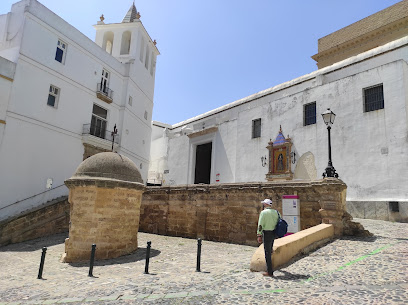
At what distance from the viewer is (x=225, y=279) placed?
18.4 ft

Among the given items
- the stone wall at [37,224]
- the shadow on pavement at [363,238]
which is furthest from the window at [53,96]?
the shadow on pavement at [363,238]

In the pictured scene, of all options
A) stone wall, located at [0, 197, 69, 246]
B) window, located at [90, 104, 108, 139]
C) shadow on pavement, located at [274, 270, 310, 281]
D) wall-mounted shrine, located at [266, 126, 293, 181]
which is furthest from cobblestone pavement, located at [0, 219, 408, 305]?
window, located at [90, 104, 108, 139]

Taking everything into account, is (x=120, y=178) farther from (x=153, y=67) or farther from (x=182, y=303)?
(x=153, y=67)

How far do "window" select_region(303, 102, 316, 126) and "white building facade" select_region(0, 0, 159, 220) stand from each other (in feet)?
35.2

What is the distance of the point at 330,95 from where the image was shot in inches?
637

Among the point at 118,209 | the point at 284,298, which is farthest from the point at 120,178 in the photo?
the point at 284,298

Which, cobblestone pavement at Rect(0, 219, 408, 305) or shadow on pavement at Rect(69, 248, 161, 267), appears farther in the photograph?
shadow on pavement at Rect(69, 248, 161, 267)

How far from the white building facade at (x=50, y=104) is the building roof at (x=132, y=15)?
4.12 metres

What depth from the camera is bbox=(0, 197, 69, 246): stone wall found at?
12.5m

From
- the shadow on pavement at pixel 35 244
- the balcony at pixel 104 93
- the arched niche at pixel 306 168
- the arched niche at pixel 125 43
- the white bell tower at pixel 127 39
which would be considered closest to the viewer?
the shadow on pavement at pixel 35 244

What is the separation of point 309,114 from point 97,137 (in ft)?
42.1

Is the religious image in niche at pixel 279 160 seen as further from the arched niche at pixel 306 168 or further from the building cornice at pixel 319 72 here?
the building cornice at pixel 319 72

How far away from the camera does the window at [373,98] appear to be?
1427 cm

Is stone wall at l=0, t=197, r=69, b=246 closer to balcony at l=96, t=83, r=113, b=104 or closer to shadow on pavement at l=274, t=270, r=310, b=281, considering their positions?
balcony at l=96, t=83, r=113, b=104
